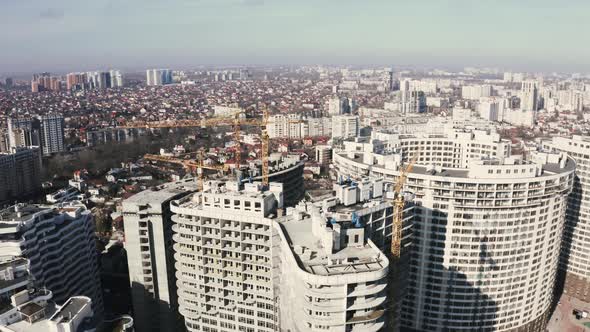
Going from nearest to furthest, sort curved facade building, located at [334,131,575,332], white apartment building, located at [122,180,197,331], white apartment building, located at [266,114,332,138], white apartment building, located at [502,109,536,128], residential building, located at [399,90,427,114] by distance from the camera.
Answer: white apartment building, located at [122,180,197,331] → curved facade building, located at [334,131,575,332] → white apartment building, located at [266,114,332,138] → white apartment building, located at [502,109,536,128] → residential building, located at [399,90,427,114]

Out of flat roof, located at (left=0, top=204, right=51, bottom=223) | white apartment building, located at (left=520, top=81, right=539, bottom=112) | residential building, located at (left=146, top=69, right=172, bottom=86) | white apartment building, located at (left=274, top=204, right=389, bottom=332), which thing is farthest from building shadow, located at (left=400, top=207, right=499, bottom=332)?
residential building, located at (left=146, top=69, right=172, bottom=86)

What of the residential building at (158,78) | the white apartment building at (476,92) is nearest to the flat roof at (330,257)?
the white apartment building at (476,92)

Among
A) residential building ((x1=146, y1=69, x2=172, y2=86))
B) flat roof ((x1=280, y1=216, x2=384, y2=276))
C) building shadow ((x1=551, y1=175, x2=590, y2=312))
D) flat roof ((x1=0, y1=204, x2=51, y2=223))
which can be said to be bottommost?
building shadow ((x1=551, y1=175, x2=590, y2=312))

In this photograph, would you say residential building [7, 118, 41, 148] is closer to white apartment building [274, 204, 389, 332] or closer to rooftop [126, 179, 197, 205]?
rooftop [126, 179, 197, 205]

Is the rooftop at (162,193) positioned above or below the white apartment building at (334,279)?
above

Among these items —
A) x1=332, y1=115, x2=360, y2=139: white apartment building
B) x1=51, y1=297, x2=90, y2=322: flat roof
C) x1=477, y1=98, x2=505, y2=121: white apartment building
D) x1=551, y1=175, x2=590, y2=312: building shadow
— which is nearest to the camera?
x1=51, y1=297, x2=90, y2=322: flat roof

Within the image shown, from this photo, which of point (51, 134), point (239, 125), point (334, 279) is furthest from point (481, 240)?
point (51, 134)

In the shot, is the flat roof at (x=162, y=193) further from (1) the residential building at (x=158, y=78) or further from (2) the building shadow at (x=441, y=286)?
(1) the residential building at (x=158, y=78)
